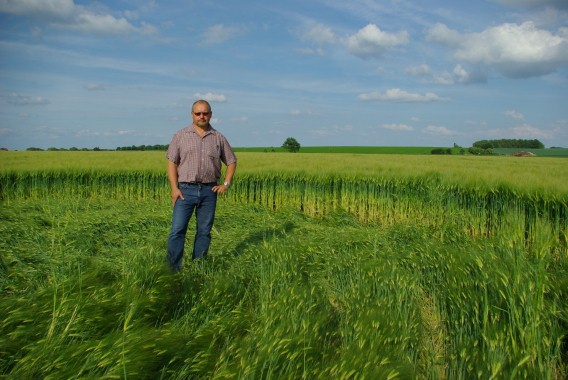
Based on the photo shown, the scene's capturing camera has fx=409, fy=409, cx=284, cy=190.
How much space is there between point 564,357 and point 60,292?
3701 millimetres

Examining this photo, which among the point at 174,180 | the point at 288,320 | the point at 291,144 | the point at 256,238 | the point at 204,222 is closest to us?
the point at 288,320

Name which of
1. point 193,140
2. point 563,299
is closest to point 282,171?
point 193,140

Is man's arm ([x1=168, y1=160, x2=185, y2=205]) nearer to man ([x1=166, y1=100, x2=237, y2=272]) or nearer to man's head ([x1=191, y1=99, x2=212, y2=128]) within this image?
man ([x1=166, y1=100, x2=237, y2=272])

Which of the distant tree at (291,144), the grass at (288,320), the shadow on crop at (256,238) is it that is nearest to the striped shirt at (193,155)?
the grass at (288,320)

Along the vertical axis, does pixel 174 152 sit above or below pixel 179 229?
above

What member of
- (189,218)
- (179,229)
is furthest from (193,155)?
(179,229)

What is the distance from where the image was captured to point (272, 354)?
2.33m

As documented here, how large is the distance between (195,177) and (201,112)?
2.41ft

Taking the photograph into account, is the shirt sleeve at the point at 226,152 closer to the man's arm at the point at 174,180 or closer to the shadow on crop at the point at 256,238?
the man's arm at the point at 174,180

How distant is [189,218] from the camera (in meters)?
4.75

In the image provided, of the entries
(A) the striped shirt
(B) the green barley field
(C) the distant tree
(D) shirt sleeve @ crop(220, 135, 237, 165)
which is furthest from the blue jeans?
(C) the distant tree

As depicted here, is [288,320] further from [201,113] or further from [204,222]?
[201,113]

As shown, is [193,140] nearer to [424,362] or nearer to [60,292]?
[60,292]

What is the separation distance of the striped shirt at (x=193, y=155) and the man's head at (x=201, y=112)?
138mm
